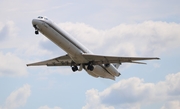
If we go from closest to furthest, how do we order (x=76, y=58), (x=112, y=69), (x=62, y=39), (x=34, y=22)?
(x=34, y=22) < (x=62, y=39) < (x=76, y=58) < (x=112, y=69)

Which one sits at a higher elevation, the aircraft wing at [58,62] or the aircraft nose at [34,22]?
the aircraft nose at [34,22]

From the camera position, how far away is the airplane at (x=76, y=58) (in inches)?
2931

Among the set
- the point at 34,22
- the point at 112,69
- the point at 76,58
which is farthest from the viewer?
the point at 112,69

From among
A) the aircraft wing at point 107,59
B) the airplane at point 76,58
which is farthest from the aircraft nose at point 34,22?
the aircraft wing at point 107,59

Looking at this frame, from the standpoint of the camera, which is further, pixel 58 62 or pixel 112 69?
pixel 58 62

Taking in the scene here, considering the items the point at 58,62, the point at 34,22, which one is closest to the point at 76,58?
the point at 58,62

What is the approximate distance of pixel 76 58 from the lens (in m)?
79.1

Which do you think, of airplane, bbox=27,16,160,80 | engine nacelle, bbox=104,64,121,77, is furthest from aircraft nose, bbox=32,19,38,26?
engine nacelle, bbox=104,64,121,77

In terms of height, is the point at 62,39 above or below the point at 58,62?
above

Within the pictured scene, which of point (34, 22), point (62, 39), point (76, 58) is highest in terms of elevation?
point (34, 22)

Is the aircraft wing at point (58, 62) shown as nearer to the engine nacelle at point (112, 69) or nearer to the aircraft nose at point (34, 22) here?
the engine nacelle at point (112, 69)

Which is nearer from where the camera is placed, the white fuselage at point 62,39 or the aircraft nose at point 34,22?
the aircraft nose at point 34,22

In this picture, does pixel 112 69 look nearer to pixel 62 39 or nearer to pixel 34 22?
pixel 62 39

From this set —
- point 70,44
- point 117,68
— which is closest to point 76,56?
point 70,44
